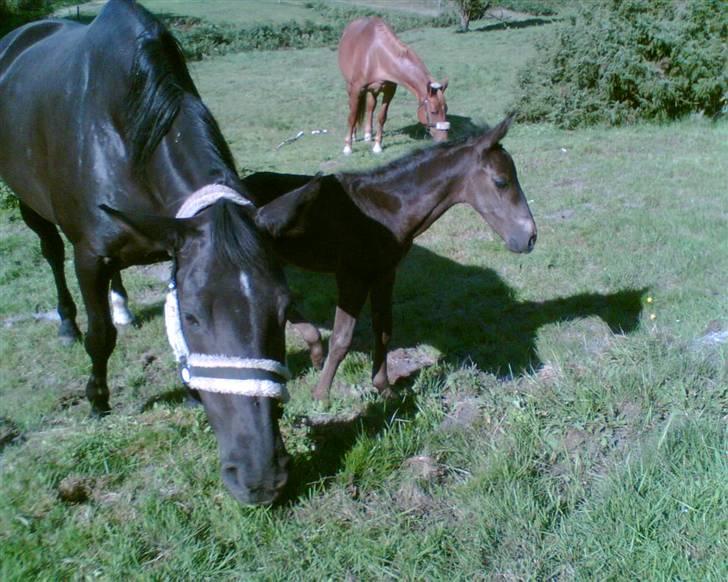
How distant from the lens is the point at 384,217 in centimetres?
Result: 425

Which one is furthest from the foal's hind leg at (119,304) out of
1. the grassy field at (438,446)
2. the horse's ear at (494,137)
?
the horse's ear at (494,137)

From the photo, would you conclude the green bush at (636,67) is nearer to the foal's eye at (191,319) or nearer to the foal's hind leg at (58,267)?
the foal's hind leg at (58,267)

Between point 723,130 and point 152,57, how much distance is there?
11467mm

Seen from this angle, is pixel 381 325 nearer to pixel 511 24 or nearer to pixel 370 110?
pixel 370 110

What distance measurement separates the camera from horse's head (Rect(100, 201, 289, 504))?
2203mm

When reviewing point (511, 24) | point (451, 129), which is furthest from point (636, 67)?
point (511, 24)

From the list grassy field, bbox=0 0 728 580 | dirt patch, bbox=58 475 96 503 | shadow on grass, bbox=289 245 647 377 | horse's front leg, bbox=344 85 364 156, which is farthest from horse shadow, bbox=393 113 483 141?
dirt patch, bbox=58 475 96 503

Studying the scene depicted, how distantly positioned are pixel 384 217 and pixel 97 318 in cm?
178

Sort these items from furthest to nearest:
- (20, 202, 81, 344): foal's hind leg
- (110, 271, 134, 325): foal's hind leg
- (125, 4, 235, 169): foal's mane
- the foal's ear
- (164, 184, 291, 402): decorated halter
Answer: (110, 271, 134, 325): foal's hind leg, (20, 202, 81, 344): foal's hind leg, (125, 4, 235, 169): foal's mane, the foal's ear, (164, 184, 291, 402): decorated halter

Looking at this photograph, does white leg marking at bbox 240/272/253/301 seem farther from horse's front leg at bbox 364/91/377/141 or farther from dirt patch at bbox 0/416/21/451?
horse's front leg at bbox 364/91/377/141

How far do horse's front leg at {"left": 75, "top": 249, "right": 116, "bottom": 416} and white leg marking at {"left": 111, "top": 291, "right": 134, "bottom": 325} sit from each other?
4.55ft

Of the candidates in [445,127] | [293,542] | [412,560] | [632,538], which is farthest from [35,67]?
[445,127]

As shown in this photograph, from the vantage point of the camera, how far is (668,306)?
5.19 meters

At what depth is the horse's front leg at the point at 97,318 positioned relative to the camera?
11.9 ft
